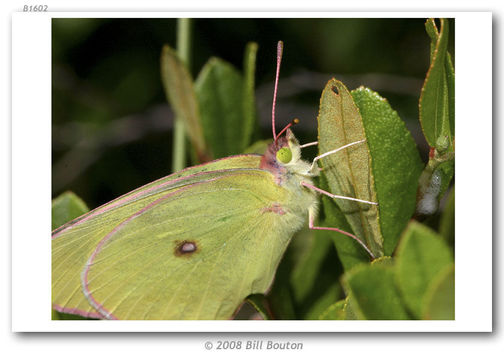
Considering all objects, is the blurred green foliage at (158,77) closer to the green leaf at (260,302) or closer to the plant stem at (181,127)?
the plant stem at (181,127)

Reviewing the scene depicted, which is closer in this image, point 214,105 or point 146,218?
point 146,218

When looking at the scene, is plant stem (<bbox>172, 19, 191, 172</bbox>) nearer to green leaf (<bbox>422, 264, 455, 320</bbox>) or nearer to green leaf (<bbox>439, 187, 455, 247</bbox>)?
green leaf (<bbox>439, 187, 455, 247</bbox>)

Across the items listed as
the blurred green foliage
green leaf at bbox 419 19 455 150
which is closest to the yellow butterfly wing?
green leaf at bbox 419 19 455 150

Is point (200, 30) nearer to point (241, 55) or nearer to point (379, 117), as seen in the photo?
point (241, 55)

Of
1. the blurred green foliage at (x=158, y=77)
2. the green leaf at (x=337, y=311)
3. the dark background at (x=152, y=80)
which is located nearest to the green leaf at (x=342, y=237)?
the green leaf at (x=337, y=311)

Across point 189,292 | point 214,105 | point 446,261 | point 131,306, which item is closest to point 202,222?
point 189,292

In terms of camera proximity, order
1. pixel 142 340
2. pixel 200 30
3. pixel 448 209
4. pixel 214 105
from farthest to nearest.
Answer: pixel 200 30, pixel 214 105, pixel 142 340, pixel 448 209

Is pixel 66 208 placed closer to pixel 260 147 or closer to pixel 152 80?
pixel 260 147
